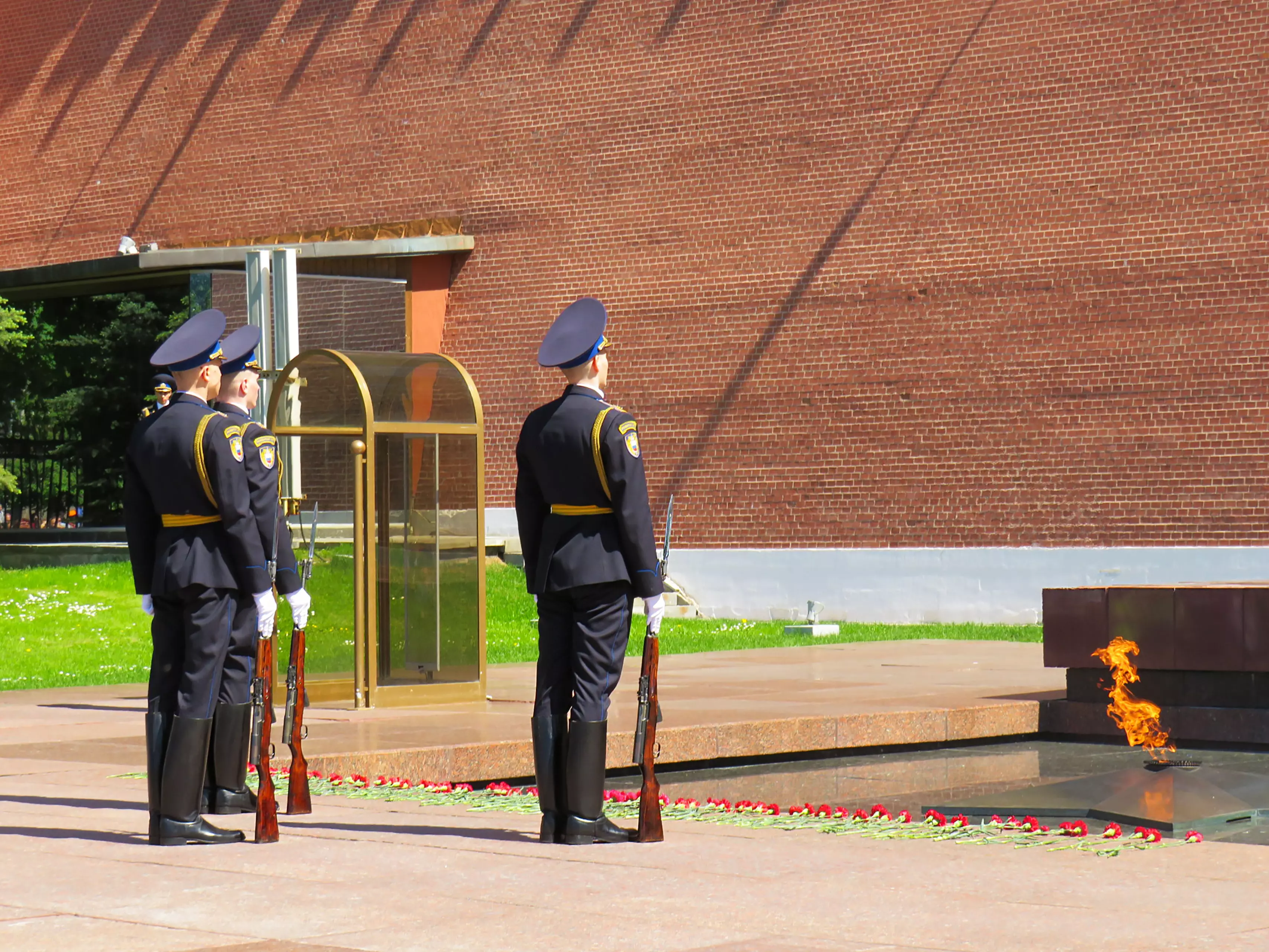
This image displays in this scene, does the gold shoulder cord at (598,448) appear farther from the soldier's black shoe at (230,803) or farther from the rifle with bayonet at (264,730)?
the soldier's black shoe at (230,803)

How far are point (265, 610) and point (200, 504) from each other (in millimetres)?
466

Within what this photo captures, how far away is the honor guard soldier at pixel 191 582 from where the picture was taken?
21.2 ft

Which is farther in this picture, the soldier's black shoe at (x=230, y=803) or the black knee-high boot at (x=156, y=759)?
the soldier's black shoe at (x=230, y=803)

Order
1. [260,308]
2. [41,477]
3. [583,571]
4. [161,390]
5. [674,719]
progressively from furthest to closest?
1. [41,477]
2. [260,308]
3. [674,719]
4. [161,390]
5. [583,571]

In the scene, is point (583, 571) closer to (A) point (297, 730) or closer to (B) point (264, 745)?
(B) point (264, 745)

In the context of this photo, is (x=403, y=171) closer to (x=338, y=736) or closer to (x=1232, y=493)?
(x=1232, y=493)

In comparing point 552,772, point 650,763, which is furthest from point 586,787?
point 650,763

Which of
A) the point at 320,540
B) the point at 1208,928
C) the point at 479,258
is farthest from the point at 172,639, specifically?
the point at 479,258

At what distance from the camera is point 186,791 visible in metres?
6.43

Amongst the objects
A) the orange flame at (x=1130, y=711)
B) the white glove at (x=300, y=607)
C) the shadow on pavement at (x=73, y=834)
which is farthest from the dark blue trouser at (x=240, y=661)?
the orange flame at (x=1130, y=711)

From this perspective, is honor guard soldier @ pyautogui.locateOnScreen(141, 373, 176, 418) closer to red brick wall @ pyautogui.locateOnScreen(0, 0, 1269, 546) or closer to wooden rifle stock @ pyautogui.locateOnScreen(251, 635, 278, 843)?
wooden rifle stock @ pyautogui.locateOnScreen(251, 635, 278, 843)

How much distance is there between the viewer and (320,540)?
38.3 feet

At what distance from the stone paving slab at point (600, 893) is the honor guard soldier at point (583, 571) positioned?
242 millimetres

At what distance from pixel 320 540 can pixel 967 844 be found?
630cm
